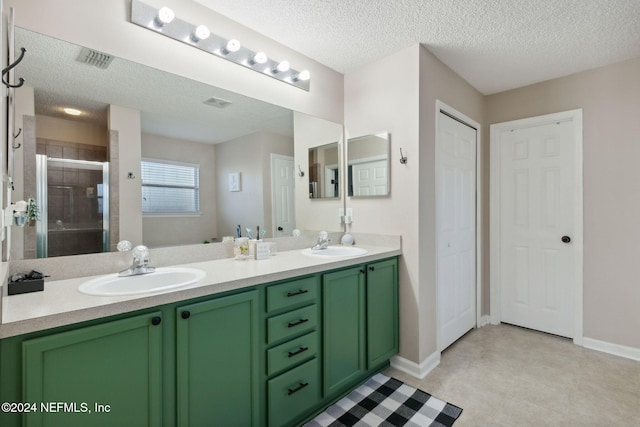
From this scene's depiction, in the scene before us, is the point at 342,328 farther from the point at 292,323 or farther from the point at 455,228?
the point at 455,228

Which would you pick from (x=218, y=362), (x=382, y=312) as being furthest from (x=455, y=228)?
(x=218, y=362)

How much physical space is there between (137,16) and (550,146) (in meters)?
3.30

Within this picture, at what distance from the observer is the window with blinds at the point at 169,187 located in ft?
5.55

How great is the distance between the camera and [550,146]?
2812 millimetres

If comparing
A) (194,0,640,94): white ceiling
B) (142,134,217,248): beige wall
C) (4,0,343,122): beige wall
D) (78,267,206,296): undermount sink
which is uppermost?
(194,0,640,94): white ceiling

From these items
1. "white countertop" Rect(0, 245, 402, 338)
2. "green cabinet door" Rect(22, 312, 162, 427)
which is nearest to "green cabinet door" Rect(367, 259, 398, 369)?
"white countertop" Rect(0, 245, 402, 338)

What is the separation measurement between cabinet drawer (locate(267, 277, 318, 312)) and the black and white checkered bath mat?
2.29 ft

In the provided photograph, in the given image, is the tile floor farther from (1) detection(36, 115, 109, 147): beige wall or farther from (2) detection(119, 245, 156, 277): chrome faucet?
(1) detection(36, 115, 109, 147): beige wall

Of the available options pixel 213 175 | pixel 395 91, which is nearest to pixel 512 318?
pixel 395 91

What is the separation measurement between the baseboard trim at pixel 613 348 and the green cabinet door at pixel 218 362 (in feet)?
9.22

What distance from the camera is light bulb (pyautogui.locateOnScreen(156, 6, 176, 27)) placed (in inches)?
61.9

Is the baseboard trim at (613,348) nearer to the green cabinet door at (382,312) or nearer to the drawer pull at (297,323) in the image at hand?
the green cabinet door at (382,312)

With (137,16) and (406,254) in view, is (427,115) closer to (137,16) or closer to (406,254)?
(406,254)

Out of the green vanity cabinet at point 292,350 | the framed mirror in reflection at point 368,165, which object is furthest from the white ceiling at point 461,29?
the green vanity cabinet at point 292,350
